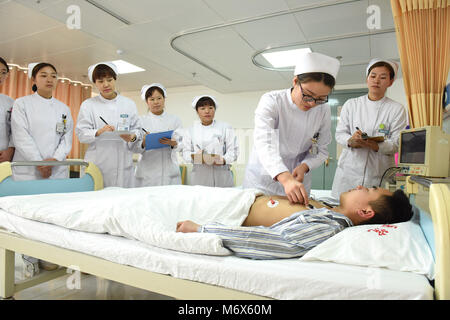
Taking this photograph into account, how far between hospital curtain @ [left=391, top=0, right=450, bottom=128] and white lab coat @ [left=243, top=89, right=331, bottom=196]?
0.53m

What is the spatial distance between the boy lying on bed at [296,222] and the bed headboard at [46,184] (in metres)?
1.29

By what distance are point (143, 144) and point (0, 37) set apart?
285 centimetres

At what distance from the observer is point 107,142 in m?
2.67

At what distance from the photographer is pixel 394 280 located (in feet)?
2.71

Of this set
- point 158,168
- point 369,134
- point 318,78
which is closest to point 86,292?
point 158,168

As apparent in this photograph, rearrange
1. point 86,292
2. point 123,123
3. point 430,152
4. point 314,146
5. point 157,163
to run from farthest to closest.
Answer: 1. point 157,163
2. point 123,123
3. point 86,292
4. point 314,146
5. point 430,152

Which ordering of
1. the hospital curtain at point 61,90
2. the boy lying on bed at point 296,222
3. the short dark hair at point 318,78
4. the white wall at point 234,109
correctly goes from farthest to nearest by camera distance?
the white wall at point 234,109 < the hospital curtain at point 61,90 < the short dark hair at point 318,78 < the boy lying on bed at point 296,222

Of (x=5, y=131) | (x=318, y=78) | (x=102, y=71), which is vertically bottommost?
(x=5, y=131)

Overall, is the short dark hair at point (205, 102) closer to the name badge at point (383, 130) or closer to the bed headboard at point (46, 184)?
the bed headboard at point (46, 184)

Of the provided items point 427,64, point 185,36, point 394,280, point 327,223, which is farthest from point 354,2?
point 394,280

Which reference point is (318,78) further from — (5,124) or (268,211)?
(5,124)

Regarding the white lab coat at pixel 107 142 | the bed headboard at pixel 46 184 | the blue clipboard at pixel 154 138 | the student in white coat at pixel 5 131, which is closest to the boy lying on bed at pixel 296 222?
the bed headboard at pixel 46 184

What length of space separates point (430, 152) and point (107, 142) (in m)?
2.37

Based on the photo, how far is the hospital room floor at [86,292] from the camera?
1.91 metres
